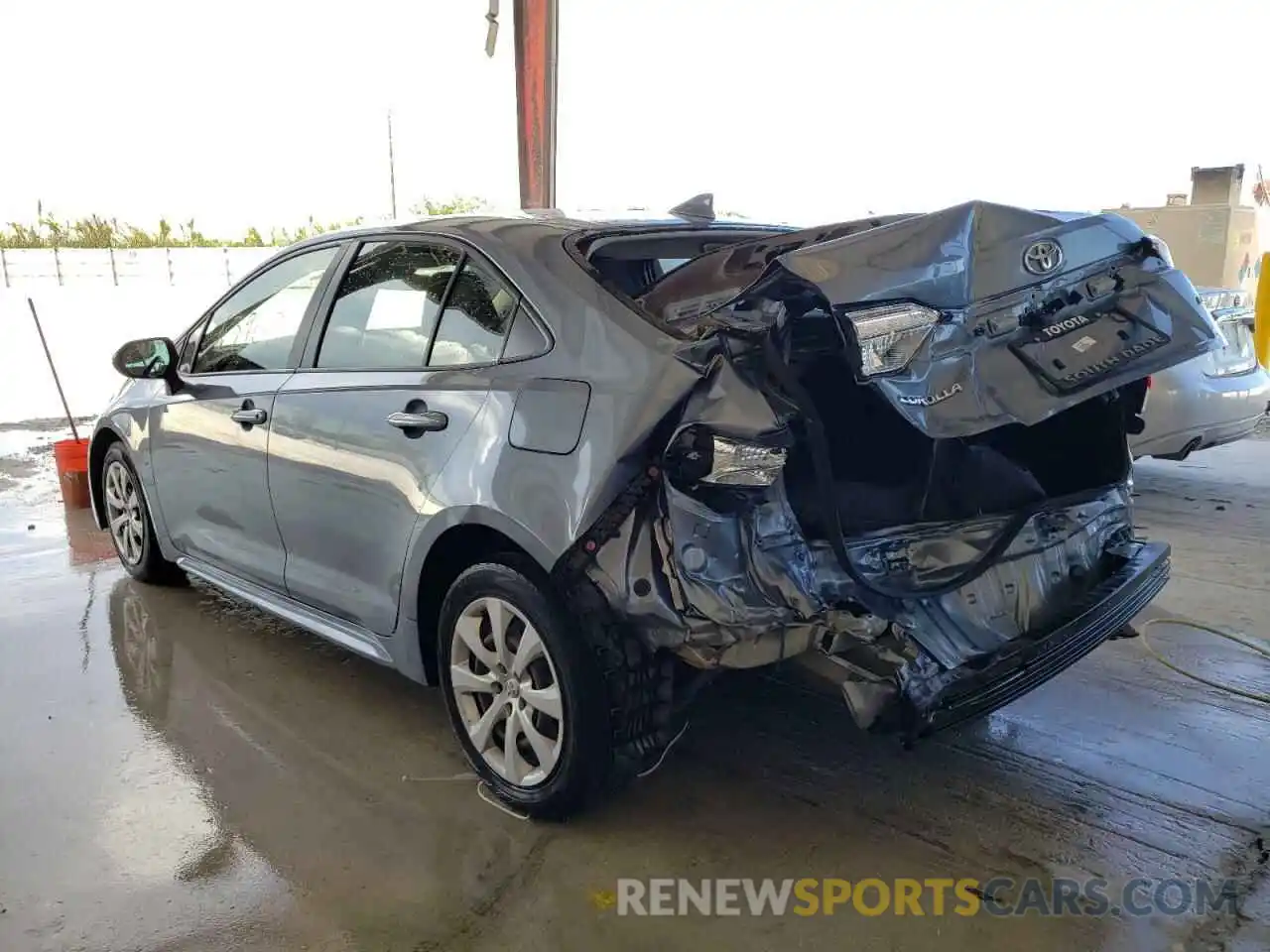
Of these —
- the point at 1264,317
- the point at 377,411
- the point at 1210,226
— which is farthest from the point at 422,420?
the point at 1210,226

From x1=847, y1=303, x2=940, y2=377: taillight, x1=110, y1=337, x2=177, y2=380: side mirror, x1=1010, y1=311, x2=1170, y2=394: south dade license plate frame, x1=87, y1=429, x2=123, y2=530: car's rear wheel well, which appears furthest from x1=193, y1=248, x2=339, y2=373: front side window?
x1=1010, y1=311, x2=1170, y2=394: south dade license plate frame

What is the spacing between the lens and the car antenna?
3186 millimetres

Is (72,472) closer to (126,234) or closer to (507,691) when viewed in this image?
(507,691)

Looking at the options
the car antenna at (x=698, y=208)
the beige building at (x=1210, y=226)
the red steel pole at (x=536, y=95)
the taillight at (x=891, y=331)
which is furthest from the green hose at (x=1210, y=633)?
the beige building at (x=1210, y=226)

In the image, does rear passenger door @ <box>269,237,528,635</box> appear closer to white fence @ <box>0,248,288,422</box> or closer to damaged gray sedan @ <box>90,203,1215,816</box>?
damaged gray sedan @ <box>90,203,1215,816</box>

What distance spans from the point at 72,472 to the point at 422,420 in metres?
4.50

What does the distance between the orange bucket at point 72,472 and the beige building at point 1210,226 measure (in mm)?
9301

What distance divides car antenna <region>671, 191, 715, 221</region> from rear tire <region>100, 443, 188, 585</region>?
267cm

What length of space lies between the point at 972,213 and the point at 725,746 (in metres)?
1.66

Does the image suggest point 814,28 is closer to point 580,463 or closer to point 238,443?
point 238,443

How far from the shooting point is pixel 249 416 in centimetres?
329

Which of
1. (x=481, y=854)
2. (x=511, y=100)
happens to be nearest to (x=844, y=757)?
(x=481, y=854)

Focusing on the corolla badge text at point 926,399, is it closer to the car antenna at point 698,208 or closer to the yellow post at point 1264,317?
the car antenna at point 698,208

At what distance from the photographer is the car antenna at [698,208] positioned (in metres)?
3.19
